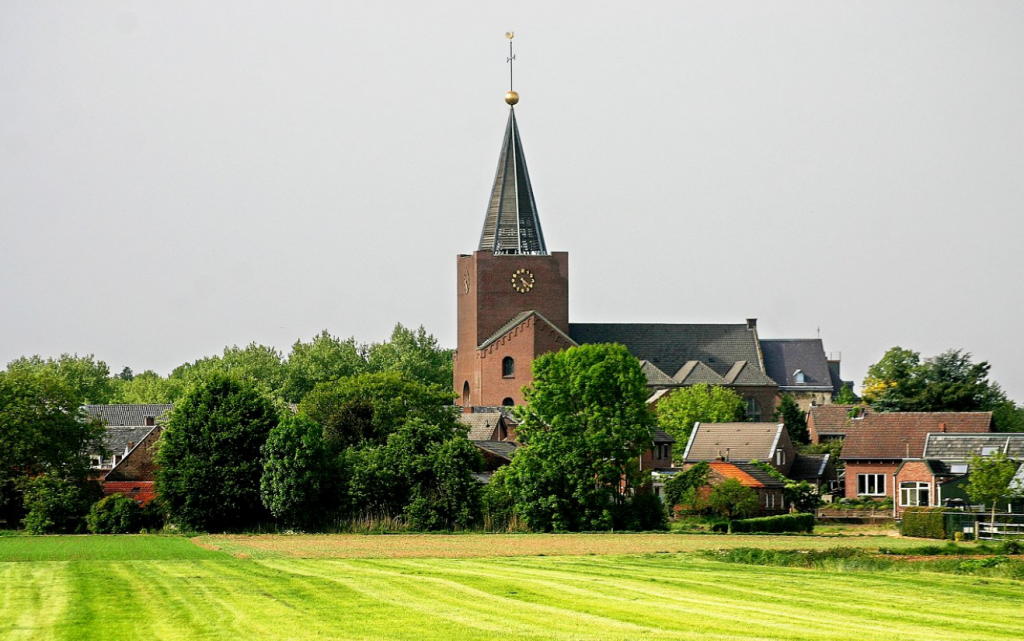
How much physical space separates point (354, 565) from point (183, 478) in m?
24.7

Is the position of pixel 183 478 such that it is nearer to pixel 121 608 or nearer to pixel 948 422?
pixel 121 608

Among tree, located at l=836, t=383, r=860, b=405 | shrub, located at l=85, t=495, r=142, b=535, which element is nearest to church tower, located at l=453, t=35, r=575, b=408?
tree, located at l=836, t=383, r=860, b=405

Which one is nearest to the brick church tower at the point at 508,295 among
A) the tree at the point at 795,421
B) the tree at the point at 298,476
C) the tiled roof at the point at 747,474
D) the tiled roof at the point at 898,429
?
the tree at the point at 795,421

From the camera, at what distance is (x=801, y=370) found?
429 ft

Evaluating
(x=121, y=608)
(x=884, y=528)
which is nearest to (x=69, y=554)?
(x=121, y=608)

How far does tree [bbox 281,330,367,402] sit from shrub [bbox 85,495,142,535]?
64177 mm

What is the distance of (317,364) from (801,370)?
150ft

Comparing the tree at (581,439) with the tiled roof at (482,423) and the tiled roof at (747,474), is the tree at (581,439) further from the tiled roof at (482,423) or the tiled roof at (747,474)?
the tiled roof at (482,423)

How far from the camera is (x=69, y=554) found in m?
42.5

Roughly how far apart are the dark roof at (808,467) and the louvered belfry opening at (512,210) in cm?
3633

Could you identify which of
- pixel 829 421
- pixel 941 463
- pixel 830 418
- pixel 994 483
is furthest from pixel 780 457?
pixel 994 483

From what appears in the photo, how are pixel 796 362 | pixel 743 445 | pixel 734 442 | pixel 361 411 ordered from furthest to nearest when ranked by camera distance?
pixel 796 362 → pixel 734 442 → pixel 743 445 → pixel 361 411

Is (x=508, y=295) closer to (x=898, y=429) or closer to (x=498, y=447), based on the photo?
(x=498, y=447)

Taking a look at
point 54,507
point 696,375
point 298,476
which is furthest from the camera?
point 696,375
